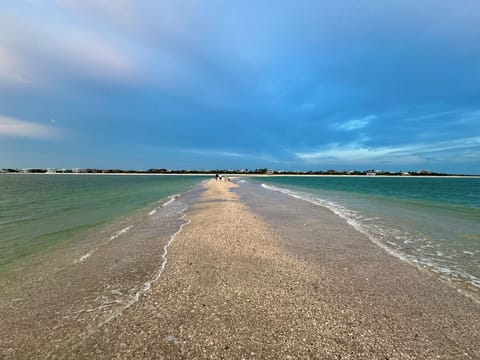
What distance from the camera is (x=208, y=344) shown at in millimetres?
3408

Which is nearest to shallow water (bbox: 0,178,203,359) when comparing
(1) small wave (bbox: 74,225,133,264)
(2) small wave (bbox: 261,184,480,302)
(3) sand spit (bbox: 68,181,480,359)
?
(1) small wave (bbox: 74,225,133,264)

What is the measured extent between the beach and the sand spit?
0.02 m

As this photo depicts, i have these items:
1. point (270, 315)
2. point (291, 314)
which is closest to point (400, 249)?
point (291, 314)

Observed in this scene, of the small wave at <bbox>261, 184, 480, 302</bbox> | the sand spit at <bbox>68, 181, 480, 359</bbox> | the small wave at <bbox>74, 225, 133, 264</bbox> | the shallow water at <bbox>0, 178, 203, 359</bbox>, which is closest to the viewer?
the sand spit at <bbox>68, 181, 480, 359</bbox>

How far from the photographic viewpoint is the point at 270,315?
4.14 metres

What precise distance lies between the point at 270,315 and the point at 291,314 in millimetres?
426

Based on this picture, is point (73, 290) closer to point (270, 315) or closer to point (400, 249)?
point (270, 315)

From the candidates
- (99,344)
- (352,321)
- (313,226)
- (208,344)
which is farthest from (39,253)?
(313,226)

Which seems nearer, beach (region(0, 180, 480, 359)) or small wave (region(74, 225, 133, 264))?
beach (region(0, 180, 480, 359))

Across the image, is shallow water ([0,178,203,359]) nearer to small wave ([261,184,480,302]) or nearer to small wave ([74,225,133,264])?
small wave ([74,225,133,264])

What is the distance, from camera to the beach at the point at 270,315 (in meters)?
3.37

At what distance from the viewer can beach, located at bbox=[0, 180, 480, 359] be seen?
11.0 feet

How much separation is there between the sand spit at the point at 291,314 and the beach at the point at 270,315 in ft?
0.06

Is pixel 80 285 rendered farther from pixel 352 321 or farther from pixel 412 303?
pixel 412 303
